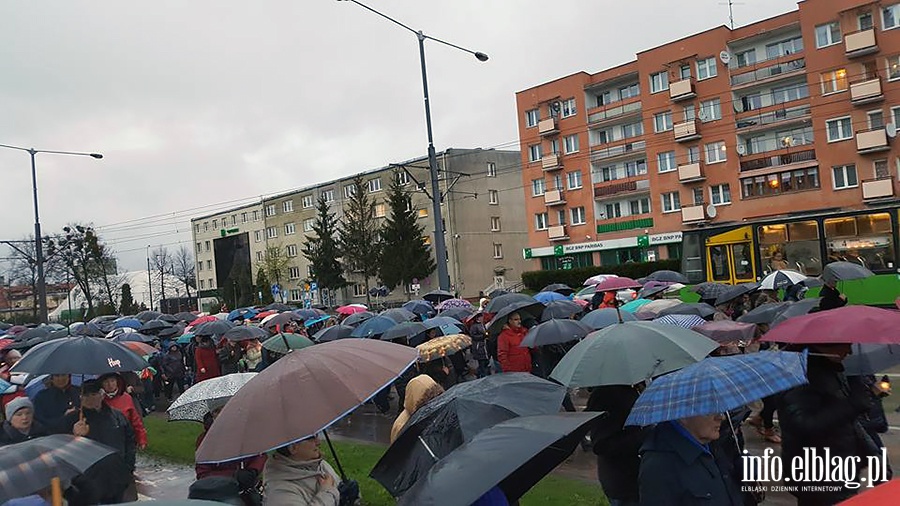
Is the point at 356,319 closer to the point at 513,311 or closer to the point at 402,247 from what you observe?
the point at 513,311

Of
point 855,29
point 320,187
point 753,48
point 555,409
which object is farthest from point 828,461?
point 320,187

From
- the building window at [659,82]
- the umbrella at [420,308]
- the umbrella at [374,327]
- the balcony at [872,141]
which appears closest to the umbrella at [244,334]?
the umbrella at [374,327]

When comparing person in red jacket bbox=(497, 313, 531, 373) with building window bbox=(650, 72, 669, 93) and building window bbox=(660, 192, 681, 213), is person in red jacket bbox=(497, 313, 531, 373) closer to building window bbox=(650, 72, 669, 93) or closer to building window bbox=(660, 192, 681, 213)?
building window bbox=(660, 192, 681, 213)

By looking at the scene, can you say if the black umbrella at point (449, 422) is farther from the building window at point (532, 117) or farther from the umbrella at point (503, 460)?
the building window at point (532, 117)

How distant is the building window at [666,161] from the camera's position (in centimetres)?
4769

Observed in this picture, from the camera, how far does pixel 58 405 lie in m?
7.40

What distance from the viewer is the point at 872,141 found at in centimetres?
3819

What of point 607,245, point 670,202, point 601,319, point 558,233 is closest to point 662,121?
point 670,202

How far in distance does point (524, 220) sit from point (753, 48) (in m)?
26.8

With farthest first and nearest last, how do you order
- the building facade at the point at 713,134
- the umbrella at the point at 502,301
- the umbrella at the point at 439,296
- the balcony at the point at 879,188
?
the building facade at the point at 713,134 → the balcony at the point at 879,188 → the umbrella at the point at 439,296 → the umbrella at the point at 502,301

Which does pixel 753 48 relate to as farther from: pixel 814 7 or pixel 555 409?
pixel 555 409

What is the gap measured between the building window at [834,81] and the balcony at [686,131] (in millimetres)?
7814

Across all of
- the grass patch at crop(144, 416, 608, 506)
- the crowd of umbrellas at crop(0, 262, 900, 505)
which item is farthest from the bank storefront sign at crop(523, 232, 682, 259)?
the crowd of umbrellas at crop(0, 262, 900, 505)

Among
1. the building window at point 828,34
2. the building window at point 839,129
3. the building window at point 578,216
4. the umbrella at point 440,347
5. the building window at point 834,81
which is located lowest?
the umbrella at point 440,347
